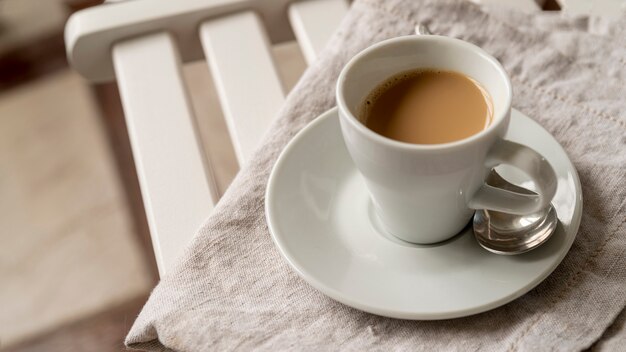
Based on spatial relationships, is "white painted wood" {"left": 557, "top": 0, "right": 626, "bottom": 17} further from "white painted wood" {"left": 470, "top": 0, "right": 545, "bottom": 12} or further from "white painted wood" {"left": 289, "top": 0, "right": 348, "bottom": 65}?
"white painted wood" {"left": 289, "top": 0, "right": 348, "bottom": 65}

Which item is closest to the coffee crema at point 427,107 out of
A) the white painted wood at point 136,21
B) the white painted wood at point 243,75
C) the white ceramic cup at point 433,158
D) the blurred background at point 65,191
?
the white ceramic cup at point 433,158

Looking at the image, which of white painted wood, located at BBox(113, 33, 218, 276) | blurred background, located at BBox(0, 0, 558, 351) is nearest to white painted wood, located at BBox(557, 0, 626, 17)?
white painted wood, located at BBox(113, 33, 218, 276)

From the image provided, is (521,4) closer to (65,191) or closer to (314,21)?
(314,21)

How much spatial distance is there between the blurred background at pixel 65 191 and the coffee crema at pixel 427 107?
2.21ft

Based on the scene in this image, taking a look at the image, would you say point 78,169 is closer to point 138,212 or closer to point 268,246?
point 138,212

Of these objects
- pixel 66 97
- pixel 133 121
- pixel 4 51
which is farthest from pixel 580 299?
pixel 4 51

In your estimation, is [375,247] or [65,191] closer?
[375,247]

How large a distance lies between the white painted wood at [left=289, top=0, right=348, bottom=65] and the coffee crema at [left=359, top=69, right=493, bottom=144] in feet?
0.59

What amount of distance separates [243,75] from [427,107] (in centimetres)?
22

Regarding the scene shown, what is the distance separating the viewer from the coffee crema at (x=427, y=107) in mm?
482

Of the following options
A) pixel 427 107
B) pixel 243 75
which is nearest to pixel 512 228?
pixel 427 107

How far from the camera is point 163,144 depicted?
62cm

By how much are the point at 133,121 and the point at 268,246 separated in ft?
0.67

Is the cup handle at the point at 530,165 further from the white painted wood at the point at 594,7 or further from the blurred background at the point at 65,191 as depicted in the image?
the blurred background at the point at 65,191
